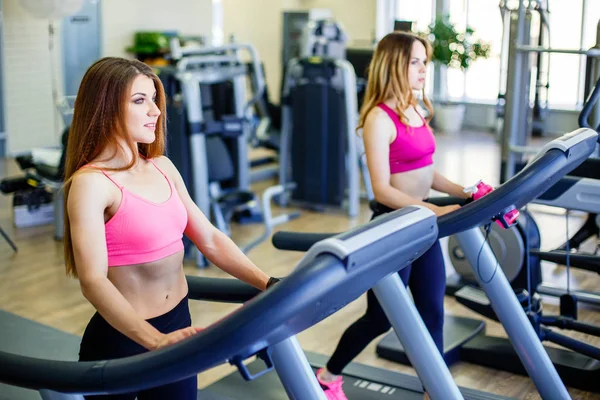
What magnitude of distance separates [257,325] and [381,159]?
4.78 ft

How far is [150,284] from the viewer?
1.82 m

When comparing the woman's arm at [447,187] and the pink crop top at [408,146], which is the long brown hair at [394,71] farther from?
the woman's arm at [447,187]

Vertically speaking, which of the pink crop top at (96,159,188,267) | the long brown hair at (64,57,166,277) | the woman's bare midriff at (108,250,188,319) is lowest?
the woman's bare midriff at (108,250,188,319)

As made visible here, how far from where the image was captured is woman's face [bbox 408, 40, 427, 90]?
2.70 m

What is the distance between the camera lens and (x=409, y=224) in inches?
58.2

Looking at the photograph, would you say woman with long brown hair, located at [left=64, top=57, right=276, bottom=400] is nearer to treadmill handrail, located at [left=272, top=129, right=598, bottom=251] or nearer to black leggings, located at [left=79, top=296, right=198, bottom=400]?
black leggings, located at [left=79, top=296, right=198, bottom=400]

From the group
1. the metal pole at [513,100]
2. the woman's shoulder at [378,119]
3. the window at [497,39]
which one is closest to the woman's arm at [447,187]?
the woman's shoulder at [378,119]

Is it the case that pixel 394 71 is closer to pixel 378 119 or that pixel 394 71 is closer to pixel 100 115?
pixel 378 119

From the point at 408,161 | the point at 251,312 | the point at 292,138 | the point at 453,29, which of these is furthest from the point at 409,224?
the point at 453,29

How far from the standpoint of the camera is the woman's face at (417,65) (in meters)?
2.70

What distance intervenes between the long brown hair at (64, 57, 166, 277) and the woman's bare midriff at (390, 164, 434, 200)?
1.16 meters

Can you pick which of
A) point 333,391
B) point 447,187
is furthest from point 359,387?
point 447,187

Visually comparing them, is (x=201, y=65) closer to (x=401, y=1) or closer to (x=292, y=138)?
(x=292, y=138)

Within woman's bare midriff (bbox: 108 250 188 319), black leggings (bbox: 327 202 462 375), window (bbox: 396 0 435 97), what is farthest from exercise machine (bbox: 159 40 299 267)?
window (bbox: 396 0 435 97)
